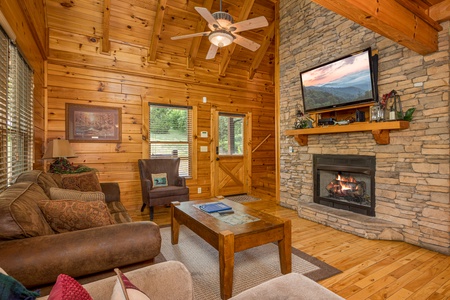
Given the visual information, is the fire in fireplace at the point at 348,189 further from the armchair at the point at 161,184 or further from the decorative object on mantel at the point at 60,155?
the decorative object on mantel at the point at 60,155

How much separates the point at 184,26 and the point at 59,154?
332cm

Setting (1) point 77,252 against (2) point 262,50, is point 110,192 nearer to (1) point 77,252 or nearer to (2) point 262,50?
(1) point 77,252

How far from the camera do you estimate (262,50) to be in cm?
567

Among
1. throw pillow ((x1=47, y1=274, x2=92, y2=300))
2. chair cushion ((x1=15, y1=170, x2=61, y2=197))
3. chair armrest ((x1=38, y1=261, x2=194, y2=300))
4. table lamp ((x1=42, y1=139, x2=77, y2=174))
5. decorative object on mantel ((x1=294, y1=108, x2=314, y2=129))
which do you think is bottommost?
chair armrest ((x1=38, y1=261, x2=194, y2=300))

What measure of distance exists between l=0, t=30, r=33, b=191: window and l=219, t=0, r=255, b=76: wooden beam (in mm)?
3570

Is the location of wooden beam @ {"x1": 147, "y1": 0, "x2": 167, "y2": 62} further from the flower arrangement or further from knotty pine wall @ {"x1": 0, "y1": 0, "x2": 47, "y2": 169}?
the flower arrangement

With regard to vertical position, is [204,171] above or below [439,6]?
below

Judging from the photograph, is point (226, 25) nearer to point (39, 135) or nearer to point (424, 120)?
point (424, 120)

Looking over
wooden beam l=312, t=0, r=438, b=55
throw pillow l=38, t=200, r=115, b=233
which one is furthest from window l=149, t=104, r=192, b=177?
wooden beam l=312, t=0, r=438, b=55

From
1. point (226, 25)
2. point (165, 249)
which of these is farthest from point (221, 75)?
point (165, 249)

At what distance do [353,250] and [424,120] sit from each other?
1.74 metres

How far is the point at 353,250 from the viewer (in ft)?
9.00

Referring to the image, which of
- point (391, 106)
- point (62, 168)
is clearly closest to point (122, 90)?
point (62, 168)

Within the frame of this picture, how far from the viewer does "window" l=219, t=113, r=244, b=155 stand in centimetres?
582
